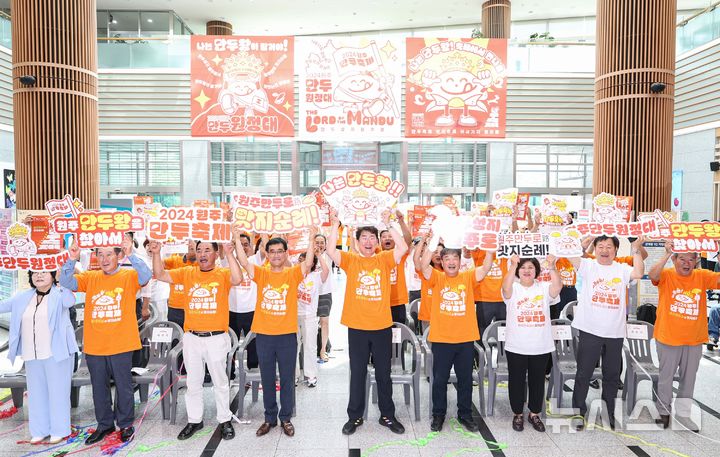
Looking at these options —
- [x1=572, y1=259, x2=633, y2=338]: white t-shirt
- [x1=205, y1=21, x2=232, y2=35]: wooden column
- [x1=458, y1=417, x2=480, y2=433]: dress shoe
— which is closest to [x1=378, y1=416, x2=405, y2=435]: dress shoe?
[x1=458, y1=417, x2=480, y2=433]: dress shoe

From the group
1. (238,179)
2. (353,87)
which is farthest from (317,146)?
(353,87)

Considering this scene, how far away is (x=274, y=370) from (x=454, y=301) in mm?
1546

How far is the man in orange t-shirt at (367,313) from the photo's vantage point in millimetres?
4125

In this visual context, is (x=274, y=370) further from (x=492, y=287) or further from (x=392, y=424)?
(x=492, y=287)

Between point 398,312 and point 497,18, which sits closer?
point 398,312

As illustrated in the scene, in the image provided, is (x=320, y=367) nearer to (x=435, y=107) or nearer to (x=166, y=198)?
(x=435, y=107)

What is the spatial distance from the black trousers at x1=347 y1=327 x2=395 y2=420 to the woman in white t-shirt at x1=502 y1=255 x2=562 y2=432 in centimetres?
99

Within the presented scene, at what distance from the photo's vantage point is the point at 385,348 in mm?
4191

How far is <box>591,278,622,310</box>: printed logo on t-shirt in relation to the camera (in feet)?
13.9

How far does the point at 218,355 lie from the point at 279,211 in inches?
48.5

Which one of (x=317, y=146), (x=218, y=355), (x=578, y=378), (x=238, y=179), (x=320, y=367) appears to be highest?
(x=317, y=146)

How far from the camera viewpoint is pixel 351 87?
778 cm

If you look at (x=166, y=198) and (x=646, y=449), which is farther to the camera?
(x=166, y=198)

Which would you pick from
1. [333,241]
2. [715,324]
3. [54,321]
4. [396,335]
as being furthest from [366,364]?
[715,324]
